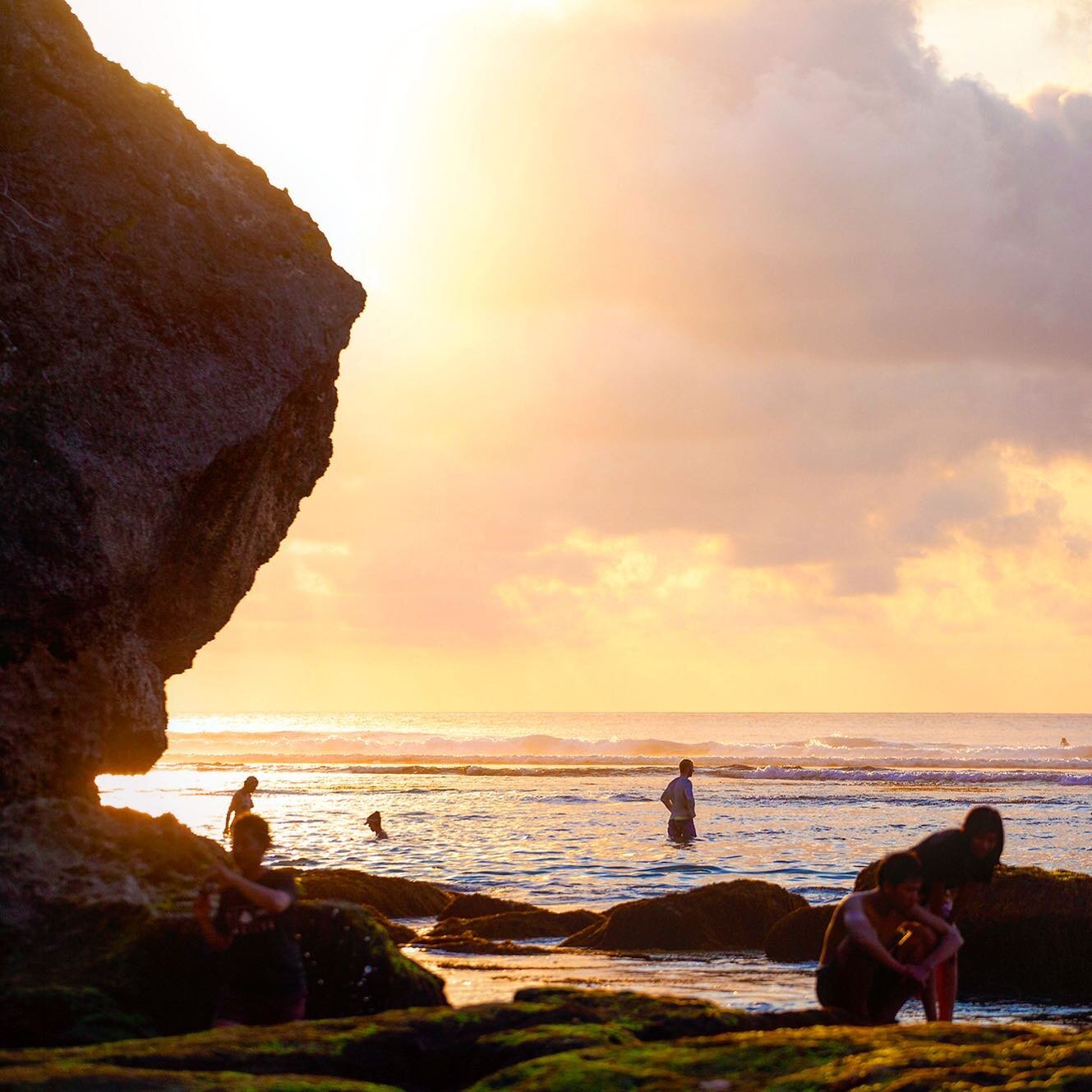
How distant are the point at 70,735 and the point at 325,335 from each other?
4566mm

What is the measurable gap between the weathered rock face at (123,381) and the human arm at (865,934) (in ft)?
20.4

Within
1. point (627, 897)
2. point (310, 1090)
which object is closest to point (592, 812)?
point (627, 897)

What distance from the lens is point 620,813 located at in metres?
37.0

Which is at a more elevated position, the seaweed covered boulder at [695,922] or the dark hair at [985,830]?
the dark hair at [985,830]

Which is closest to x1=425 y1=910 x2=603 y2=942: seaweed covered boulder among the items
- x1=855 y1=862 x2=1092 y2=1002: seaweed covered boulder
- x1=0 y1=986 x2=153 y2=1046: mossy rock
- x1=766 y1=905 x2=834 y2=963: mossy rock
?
x1=766 y1=905 x2=834 y2=963: mossy rock

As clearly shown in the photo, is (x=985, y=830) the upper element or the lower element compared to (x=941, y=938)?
upper

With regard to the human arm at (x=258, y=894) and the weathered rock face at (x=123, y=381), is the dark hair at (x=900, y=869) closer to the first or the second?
the human arm at (x=258, y=894)

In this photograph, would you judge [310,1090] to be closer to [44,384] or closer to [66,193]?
[44,384]

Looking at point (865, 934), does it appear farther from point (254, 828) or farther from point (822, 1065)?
point (254, 828)

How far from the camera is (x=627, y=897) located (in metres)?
19.7

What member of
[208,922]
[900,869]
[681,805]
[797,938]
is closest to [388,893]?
[797,938]

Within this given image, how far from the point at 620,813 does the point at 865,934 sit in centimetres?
2891

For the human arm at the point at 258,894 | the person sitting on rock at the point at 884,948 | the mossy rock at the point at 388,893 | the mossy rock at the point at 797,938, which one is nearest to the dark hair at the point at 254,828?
the human arm at the point at 258,894

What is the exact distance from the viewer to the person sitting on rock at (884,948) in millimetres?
8547
